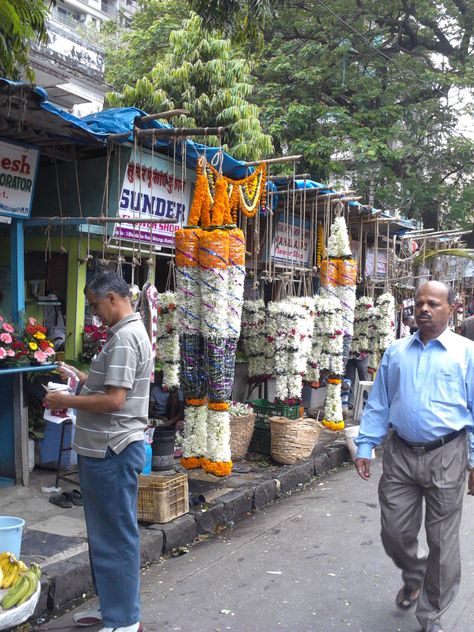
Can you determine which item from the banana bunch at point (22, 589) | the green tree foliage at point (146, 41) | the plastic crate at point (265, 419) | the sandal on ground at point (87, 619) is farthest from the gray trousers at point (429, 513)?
the green tree foliage at point (146, 41)

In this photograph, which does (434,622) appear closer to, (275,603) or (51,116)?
(275,603)

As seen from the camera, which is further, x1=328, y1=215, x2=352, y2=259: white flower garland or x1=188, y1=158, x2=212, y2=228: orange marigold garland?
x1=328, y1=215, x2=352, y2=259: white flower garland

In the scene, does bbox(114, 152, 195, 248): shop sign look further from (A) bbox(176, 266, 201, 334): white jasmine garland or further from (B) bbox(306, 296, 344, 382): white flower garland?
(B) bbox(306, 296, 344, 382): white flower garland

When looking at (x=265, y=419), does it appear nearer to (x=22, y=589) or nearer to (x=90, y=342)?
(x=90, y=342)

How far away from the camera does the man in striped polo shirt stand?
3.23 meters

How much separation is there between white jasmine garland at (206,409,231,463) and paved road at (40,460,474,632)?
817mm

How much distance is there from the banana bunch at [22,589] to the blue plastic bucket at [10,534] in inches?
13.0

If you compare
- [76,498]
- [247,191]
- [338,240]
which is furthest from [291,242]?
[76,498]

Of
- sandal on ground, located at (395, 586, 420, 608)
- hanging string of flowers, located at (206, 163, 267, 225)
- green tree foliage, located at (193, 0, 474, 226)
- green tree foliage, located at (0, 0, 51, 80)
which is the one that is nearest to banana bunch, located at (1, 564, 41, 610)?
sandal on ground, located at (395, 586, 420, 608)

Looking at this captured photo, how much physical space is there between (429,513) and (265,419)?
456 centimetres

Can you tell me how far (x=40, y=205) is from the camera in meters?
7.14

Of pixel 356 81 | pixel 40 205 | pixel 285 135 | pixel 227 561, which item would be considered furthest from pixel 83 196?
pixel 356 81

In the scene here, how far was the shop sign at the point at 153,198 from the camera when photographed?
664cm

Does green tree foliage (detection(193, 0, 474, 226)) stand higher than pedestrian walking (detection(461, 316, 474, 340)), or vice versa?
green tree foliage (detection(193, 0, 474, 226))
